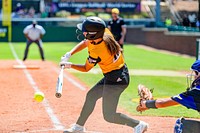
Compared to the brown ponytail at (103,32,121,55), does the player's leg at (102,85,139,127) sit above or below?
below

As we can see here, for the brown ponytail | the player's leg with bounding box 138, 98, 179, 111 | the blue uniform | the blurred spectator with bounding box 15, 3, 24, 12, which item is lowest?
the blurred spectator with bounding box 15, 3, 24, 12

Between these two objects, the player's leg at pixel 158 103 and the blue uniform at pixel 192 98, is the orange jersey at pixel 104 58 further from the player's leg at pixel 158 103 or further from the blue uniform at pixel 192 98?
the blue uniform at pixel 192 98

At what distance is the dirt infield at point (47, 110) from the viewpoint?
8258 millimetres

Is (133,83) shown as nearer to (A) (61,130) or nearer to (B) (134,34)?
(A) (61,130)

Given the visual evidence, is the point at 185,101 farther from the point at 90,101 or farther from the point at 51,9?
the point at 51,9

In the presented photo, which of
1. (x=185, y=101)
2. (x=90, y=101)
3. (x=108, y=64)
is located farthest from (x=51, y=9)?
(x=185, y=101)

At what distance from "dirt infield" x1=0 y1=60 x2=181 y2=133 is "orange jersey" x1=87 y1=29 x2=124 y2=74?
4.63 feet

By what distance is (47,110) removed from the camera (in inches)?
391

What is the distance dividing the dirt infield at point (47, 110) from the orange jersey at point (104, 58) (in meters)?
1.41

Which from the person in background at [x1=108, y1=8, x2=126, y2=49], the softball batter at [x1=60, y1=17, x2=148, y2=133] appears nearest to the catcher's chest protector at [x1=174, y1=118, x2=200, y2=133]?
the softball batter at [x1=60, y1=17, x2=148, y2=133]

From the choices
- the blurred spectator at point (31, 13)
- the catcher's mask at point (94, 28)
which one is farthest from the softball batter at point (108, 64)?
the blurred spectator at point (31, 13)

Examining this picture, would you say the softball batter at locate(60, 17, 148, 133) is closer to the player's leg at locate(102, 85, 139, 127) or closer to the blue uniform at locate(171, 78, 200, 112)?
the player's leg at locate(102, 85, 139, 127)

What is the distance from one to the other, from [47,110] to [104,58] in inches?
131

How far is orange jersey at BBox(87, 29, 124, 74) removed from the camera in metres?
6.93
